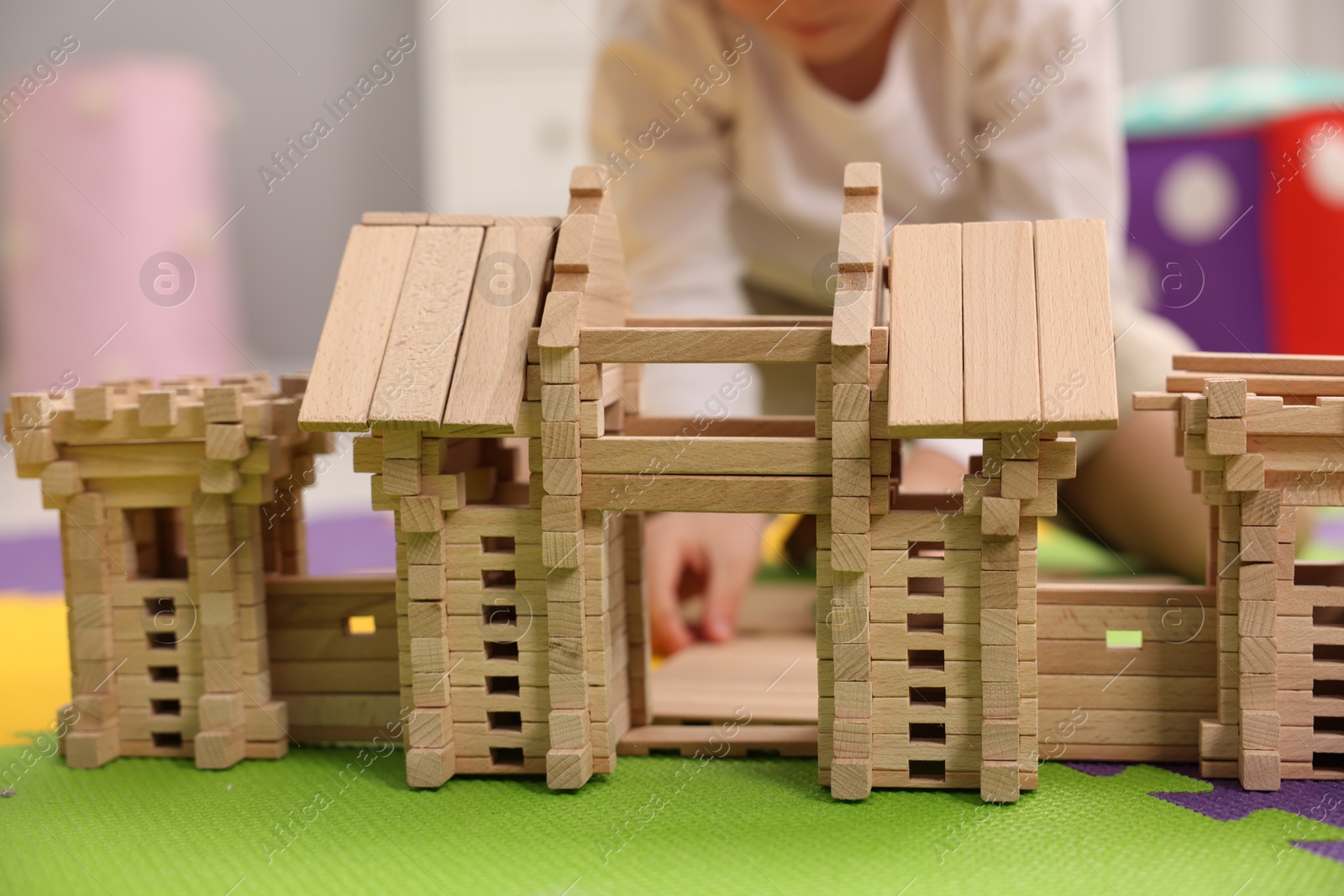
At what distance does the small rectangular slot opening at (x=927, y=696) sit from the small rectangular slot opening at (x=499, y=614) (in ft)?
1.14

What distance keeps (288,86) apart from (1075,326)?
3.06 meters

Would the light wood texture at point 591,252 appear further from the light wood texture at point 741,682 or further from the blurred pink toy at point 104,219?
the blurred pink toy at point 104,219

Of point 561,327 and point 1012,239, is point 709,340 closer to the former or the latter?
point 561,327

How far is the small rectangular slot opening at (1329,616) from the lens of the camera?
109 cm

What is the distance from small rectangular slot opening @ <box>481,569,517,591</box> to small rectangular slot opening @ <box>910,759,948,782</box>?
0.38m

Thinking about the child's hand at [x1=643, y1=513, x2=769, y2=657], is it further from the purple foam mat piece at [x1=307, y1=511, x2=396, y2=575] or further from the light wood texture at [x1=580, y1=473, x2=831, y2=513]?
the purple foam mat piece at [x1=307, y1=511, x2=396, y2=575]

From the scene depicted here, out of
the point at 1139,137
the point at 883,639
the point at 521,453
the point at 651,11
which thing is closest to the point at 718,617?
the point at 521,453

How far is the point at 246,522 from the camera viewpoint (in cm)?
115

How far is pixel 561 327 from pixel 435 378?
115 mm

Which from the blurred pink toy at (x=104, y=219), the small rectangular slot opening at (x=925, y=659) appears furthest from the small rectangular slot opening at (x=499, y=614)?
the blurred pink toy at (x=104, y=219)

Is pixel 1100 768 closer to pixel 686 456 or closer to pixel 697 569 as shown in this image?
pixel 686 456

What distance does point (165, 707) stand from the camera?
1.23m

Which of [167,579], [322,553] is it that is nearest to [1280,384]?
[167,579]

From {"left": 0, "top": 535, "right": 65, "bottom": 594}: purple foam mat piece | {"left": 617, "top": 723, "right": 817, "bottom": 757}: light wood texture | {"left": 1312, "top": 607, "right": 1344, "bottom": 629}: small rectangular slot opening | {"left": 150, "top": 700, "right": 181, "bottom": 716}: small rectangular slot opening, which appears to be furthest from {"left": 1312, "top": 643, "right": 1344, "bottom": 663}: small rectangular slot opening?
{"left": 0, "top": 535, "right": 65, "bottom": 594}: purple foam mat piece
